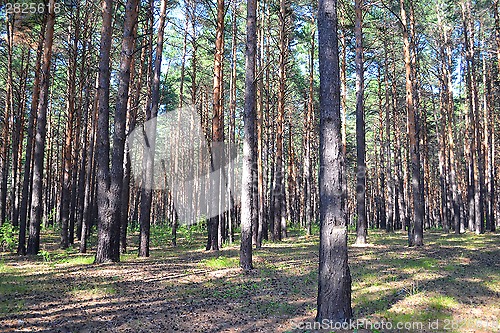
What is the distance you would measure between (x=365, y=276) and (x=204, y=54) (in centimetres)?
2136

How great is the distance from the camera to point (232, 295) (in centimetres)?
816

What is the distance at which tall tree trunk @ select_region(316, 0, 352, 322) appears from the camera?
577 centimetres

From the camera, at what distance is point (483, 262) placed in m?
11.6

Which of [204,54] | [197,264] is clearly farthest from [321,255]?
[204,54]

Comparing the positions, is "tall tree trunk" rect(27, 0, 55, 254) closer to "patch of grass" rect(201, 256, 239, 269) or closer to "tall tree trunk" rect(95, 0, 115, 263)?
"tall tree trunk" rect(95, 0, 115, 263)

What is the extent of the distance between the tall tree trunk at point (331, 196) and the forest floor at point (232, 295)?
0.47 m

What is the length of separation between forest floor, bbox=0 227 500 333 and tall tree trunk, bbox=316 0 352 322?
469mm

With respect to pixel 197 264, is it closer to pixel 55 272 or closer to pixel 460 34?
pixel 55 272

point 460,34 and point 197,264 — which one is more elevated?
point 460,34

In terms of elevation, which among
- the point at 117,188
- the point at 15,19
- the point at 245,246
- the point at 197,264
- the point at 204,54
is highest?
the point at 204,54

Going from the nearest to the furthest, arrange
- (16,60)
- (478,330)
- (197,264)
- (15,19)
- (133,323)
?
(478,330), (133,323), (197,264), (15,19), (16,60)

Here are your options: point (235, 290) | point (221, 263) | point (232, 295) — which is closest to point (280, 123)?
point (221, 263)

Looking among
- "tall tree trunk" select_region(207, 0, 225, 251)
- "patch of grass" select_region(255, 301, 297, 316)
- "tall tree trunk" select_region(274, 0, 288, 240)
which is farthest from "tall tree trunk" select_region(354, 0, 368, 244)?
"patch of grass" select_region(255, 301, 297, 316)

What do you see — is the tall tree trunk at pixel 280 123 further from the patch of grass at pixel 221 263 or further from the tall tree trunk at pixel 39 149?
the tall tree trunk at pixel 39 149
